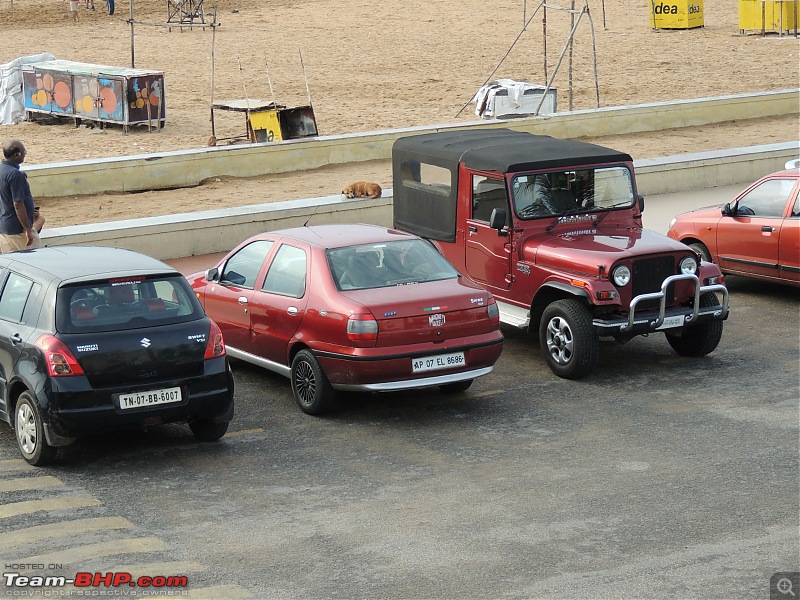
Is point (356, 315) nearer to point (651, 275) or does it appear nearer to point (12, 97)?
point (651, 275)

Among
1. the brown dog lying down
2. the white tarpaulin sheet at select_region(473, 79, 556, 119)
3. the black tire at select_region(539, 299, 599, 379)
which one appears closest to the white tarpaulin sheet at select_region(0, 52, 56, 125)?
the white tarpaulin sheet at select_region(473, 79, 556, 119)

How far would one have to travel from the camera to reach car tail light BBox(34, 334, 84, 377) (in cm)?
870

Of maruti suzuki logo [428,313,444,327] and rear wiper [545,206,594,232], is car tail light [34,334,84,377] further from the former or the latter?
rear wiper [545,206,594,232]

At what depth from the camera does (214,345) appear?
9.27 meters

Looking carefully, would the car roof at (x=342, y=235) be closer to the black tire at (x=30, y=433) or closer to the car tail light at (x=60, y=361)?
the car tail light at (x=60, y=361)

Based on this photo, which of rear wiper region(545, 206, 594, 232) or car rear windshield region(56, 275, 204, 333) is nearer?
car rear windshield region(56, 275, 204, 333)

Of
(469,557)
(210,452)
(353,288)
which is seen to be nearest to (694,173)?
(353,288)

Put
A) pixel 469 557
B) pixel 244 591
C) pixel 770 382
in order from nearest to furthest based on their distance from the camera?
pixel 244 591 < pixel 469 557 < pixel 770 382

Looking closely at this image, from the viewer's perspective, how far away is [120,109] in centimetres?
2733

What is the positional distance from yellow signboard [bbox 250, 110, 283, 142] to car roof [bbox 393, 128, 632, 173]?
37.6 feet

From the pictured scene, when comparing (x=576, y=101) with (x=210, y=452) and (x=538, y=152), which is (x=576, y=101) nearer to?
(x=538, y=152)

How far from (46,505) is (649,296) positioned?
18.3 feet

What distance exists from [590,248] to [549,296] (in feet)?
1.94

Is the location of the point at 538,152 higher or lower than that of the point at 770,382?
higher
